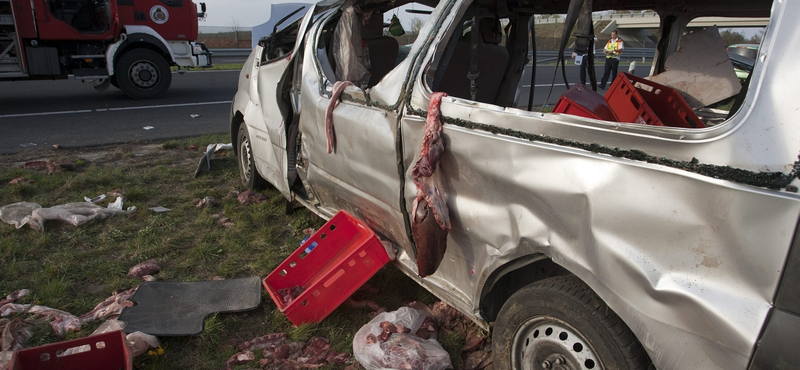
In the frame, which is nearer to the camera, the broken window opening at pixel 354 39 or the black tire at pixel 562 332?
the black tire at pixel 562 332

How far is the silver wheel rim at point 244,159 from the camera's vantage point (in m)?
5.09

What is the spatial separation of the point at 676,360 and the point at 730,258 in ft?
1.23

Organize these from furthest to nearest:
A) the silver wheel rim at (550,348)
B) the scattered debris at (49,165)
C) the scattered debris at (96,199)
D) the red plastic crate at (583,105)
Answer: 1. the scattered debris at (49,165)
2. the scattered debris at (96,199)
3. the red plastic crate at (583,105)
4. the silver wheel rim at (550,348)

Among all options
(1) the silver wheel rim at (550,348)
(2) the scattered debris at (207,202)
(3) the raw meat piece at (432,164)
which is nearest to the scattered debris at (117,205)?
(2) the scattered debris at (207,202)

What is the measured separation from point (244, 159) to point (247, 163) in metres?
0.06

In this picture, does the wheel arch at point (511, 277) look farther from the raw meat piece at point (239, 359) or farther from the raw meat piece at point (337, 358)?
the raw meat piece at point (239, 359)

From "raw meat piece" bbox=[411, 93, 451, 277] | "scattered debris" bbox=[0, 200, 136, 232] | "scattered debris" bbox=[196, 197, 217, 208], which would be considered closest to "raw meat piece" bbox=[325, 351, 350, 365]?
"raw meat piece" bbox=[411, 93, 451, 277]

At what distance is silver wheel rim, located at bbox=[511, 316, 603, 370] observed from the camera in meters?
1.93

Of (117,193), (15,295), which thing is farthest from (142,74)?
(15,295)

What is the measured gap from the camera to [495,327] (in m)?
2.32

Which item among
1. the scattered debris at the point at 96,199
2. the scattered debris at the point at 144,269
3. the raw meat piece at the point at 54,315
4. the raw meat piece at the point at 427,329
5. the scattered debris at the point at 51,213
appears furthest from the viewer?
the scattered debris at the point at 96,199

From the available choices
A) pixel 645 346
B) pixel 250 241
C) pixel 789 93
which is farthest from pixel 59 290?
pixel 789 93

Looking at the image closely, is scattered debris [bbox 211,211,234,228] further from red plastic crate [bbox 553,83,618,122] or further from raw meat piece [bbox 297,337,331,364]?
red plastic crate [bbox 553,83,618,122]

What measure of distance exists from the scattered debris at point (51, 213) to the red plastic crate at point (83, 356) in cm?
208
